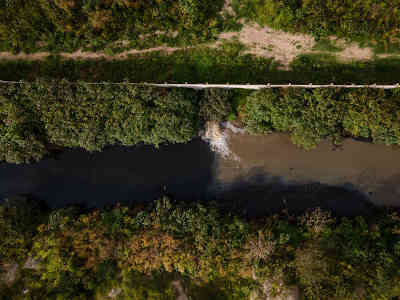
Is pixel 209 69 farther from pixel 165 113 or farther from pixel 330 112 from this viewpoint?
pixel 330 112

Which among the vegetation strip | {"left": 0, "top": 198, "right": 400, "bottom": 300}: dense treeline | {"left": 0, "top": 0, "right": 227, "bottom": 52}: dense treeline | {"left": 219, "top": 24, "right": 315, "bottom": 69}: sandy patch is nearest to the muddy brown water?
{"left": 0, "top": 198, "right": 400, "bottom": 300}: dense treeline

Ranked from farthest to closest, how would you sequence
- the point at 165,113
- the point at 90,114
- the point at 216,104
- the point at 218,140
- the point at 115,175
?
the point at 115,175 → the point at 218,140 → the point at 216,104 → the point at 90,114 → the point at 165,113

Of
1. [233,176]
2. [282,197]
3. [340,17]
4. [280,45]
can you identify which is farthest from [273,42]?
[282,197]

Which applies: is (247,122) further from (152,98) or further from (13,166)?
(13,166)

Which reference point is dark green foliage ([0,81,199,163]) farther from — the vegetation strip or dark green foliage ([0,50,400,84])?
dark green foliage ([0,50,400,84])

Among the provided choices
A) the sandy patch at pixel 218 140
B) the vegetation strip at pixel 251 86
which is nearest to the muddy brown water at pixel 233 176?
the sandy patch at pixel 218 140
